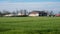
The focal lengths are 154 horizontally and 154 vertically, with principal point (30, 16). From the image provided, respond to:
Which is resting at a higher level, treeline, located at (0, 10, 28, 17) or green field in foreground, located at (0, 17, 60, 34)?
treeline, located at (0, 10, 28, 17)

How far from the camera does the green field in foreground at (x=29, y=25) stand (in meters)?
1.79

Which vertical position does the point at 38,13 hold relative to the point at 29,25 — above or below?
above

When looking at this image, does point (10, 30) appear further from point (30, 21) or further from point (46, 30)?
point (46, 30)

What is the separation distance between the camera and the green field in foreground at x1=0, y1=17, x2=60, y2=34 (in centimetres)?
179

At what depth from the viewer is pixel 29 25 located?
72.4 inches

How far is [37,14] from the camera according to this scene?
189cm

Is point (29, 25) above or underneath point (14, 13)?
underneath

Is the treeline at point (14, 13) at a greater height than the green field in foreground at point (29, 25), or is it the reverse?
the treeline at point (14, 13)

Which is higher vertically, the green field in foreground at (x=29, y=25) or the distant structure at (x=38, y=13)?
the distant structure at (x=38, y=13)

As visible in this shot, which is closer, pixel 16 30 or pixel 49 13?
pixel 16 30

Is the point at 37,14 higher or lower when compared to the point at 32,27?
higher

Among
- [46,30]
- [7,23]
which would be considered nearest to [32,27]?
[46,30]

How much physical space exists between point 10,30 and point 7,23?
11cm

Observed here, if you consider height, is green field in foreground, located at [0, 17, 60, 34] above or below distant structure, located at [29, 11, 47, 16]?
below
